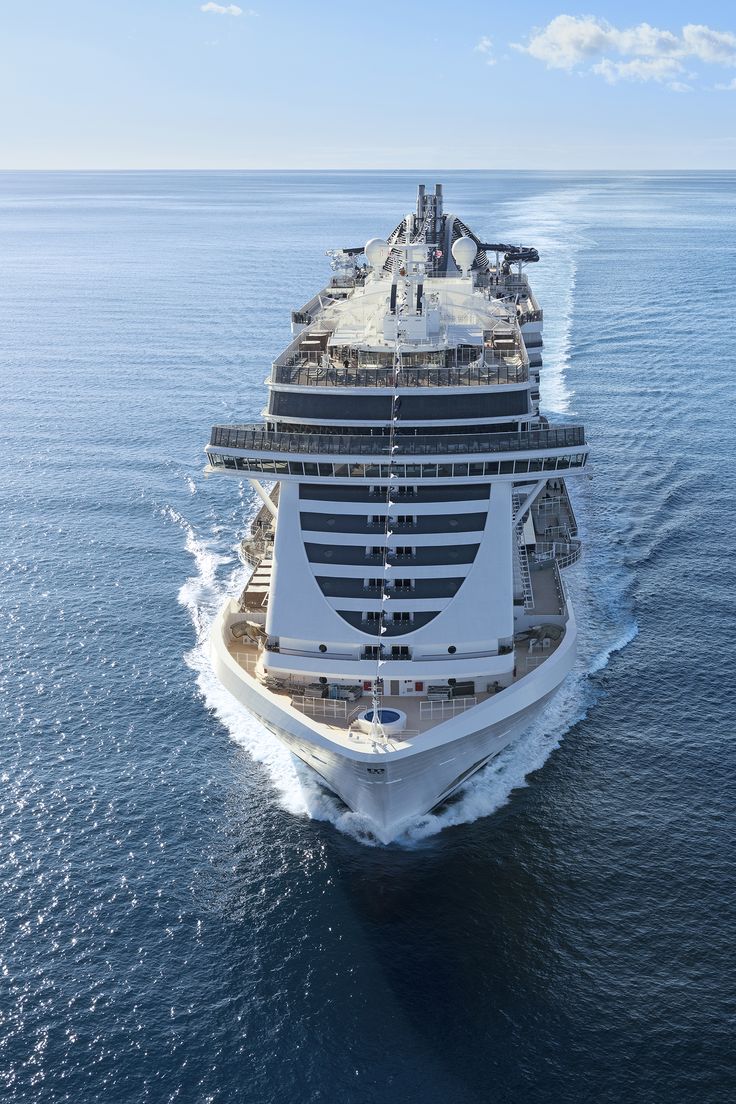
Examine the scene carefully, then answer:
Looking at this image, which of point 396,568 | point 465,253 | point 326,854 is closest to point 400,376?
point 396,568

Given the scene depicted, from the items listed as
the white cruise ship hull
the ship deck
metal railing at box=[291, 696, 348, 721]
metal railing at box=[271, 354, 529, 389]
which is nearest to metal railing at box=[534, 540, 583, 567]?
the white cruise ship hull

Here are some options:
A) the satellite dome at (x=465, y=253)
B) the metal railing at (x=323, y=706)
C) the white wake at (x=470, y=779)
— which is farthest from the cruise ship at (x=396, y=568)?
the satellite dome at (x=465, y=253)

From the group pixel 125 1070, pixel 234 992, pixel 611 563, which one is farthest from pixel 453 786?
pixel 611 563

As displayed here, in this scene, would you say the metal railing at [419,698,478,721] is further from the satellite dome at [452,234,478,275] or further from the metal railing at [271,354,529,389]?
the satellite dome at [452,234,478,275]

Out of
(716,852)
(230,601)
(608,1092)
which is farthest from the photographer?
(230,601)

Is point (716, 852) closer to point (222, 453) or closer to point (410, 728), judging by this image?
point (410, 728)

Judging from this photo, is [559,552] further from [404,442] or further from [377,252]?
[377,252]

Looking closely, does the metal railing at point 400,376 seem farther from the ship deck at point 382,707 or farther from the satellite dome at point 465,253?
the satellite dome at point 465,253
